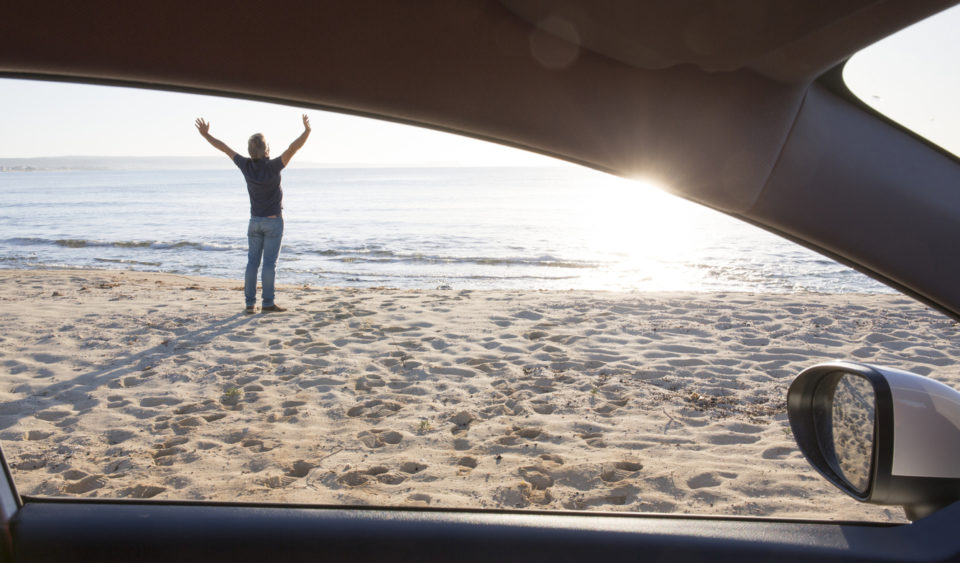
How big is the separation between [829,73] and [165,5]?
1.40 meters

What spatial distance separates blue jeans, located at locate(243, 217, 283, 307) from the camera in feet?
26.8

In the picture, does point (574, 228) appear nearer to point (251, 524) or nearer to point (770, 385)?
point (770, 385)

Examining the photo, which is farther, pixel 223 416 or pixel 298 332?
pixel 298 332

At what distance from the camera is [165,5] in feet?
4.06

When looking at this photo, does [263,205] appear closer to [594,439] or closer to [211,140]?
[211,140]

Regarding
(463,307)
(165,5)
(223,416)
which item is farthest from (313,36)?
(463,307)

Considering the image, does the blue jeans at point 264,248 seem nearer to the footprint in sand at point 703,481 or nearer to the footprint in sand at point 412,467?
the footprint in sand at point 412,467

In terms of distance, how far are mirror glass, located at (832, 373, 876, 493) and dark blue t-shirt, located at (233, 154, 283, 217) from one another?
718cm

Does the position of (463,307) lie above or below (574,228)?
below

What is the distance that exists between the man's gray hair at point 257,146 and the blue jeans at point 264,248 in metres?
0.79

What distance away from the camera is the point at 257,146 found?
7.79 metres

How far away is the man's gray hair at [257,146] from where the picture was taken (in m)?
7.73

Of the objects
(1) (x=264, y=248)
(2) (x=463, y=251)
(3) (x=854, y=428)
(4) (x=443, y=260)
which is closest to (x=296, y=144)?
(1) (x=264, y=248)

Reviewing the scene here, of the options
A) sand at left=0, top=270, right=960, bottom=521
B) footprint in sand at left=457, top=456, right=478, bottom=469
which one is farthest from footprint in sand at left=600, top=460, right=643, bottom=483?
footprint in sand at left=457, top=456, right=478, bottom=469
